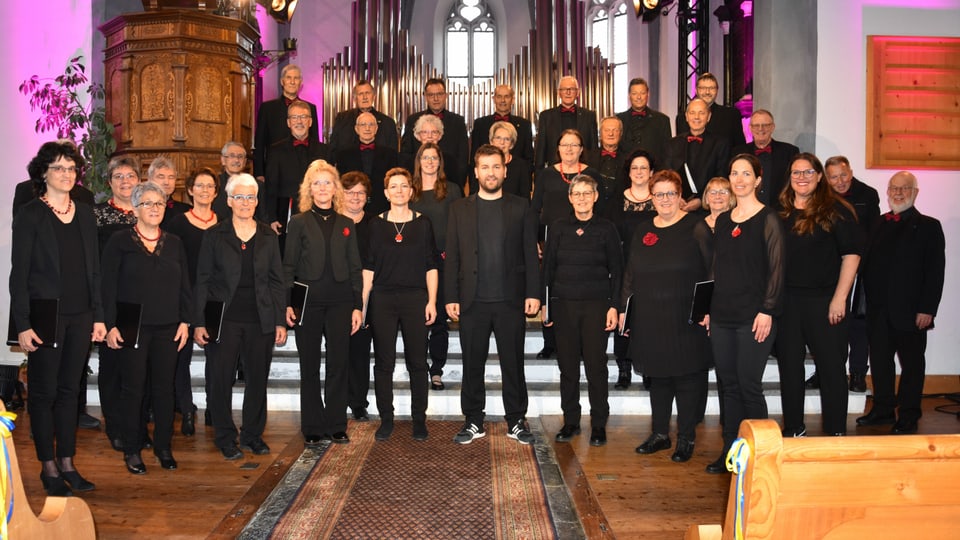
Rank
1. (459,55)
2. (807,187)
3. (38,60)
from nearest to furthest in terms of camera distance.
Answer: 1. (807,187)
2. (38,60)
3. (459,55)

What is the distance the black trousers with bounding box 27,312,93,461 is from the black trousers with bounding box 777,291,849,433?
11.1 feet

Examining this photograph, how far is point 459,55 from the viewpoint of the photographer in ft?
53.6

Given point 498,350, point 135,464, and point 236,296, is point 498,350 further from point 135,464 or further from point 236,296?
point 135,464

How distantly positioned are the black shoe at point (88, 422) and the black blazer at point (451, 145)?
2668mm

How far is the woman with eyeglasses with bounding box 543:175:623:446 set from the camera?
455cm

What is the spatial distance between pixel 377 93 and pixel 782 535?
41.6 ft

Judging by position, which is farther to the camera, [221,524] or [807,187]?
[807,187]

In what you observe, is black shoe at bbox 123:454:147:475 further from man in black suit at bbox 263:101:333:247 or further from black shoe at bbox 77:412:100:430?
man in black suit at bbox 263:101:333:247

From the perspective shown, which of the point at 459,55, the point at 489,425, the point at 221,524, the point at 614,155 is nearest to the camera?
the point at 221,524

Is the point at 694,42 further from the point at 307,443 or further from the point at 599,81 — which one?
the point at 307,443

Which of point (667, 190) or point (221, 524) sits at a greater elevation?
point (667, 190)

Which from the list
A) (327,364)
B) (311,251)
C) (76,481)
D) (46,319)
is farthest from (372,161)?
(76,481)

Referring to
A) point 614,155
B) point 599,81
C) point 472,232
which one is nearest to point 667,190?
point 472,232

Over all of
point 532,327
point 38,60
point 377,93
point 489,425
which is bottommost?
point 489,425
